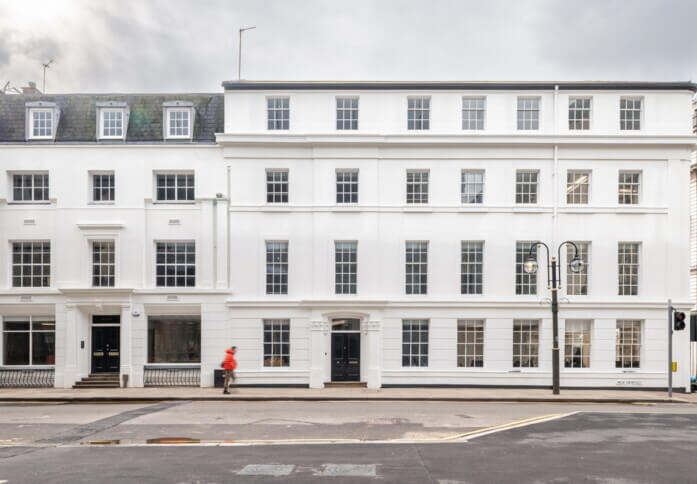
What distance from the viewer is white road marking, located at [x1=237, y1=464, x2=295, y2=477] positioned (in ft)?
33.7

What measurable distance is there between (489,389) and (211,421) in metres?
12.4

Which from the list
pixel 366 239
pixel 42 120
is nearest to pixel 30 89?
pixel 42 120

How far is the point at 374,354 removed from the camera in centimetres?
2356

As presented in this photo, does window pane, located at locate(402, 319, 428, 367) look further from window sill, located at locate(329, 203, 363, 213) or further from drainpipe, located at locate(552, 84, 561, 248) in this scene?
drainpipe, located at locate(552, 84, 561, 248)

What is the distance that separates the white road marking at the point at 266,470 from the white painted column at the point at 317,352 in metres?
12.7

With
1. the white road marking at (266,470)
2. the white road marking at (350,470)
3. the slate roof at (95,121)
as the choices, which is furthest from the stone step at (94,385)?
the white road marking at (350,470)

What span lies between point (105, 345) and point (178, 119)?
10.4m

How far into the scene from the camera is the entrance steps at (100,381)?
23.6 meters

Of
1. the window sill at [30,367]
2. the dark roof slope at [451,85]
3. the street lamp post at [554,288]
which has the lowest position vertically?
the window sill at [30,367]

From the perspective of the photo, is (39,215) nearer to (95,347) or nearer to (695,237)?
(95,347)

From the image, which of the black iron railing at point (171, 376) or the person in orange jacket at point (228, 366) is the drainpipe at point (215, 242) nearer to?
the person in orange jacket at point (228, 366)

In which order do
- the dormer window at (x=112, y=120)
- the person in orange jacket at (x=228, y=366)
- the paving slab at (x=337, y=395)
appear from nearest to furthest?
the paving slab at (x=337, y=395), the person in orange jacket at (x=228, y=366), the dormer window at (x=112, y=120)

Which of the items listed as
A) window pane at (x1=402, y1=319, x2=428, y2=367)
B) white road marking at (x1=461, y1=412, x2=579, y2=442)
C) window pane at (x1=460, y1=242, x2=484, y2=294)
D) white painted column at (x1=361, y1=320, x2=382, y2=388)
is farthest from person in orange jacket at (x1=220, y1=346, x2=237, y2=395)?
white road marking at (x1=461, y1=412, x2=579, y2=442)

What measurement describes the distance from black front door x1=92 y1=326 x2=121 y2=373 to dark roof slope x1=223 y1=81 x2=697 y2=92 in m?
11.7
